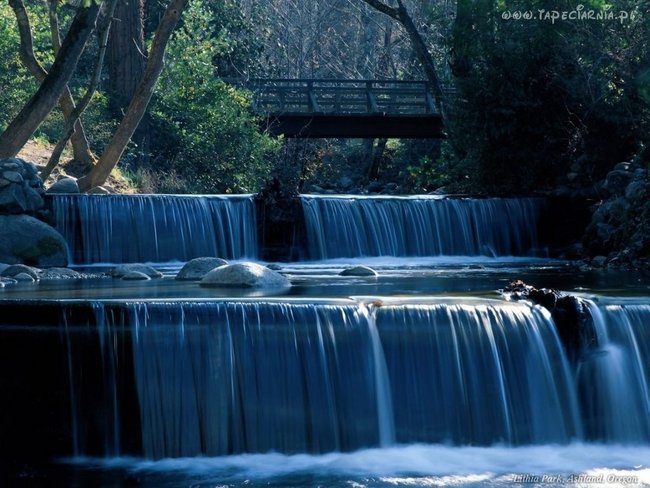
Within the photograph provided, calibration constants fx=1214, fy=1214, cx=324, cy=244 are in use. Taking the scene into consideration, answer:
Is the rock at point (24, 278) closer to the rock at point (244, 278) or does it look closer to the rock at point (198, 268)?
the rock at point (198, 268)

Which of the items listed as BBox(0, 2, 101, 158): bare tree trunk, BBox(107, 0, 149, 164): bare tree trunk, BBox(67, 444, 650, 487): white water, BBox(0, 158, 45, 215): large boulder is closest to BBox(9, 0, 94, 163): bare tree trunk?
BBox(0, 2, 101, 158): bare tree trunk

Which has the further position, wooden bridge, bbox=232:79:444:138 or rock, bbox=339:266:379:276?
wooden bridge, bbox=232:79:444:138

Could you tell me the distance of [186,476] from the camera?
10.4m

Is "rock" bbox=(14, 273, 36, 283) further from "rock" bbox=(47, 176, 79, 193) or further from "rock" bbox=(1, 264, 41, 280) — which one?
"rock" bbox=(47, 176, 79, 193)

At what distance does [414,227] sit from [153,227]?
483 cm

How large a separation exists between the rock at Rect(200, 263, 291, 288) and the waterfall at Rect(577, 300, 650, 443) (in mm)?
4496

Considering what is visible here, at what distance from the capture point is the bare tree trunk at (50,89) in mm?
21812

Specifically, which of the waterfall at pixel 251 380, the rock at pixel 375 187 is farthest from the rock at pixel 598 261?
the rock at pixel 375 187

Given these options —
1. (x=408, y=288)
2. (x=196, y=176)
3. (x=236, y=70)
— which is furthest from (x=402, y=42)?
(x=408, y=288)

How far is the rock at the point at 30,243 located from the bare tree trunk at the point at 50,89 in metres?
2.67

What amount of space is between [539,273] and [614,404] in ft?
20.8

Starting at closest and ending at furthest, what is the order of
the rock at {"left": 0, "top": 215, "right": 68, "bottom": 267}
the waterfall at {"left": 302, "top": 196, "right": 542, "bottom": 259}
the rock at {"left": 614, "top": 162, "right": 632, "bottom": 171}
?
the rock at {"left": 0, "top": 215, "right": 68, "bottom": 267}, the waterfall at {"left": 302, "top": 196, "right": 542, "bottom": 259}, the rock at {"left": 614, "top": 162, "right": 632, "bottom": 171}

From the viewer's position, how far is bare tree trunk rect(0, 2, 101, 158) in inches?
859

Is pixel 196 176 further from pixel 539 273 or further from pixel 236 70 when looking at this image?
pixel 539 273
